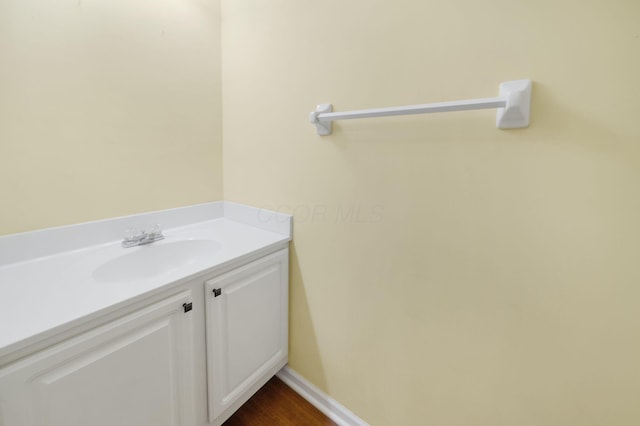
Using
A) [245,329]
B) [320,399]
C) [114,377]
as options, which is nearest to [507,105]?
[245,329]

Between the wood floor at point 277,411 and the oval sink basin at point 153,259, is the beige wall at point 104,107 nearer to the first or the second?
the oval sink basin at point 153,259

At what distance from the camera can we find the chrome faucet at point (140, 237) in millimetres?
1251

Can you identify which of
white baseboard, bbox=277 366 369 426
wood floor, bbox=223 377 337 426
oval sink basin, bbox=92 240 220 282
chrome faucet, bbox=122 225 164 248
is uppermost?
chrome faucet, bbox=122 225 164 248

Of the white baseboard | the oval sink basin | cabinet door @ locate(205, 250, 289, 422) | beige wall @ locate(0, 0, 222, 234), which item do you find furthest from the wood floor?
beige wall @ locate(0, 0, 222, 234)

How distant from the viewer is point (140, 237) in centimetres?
128

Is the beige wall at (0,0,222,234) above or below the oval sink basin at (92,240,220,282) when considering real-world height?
above

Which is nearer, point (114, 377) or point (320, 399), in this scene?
point (114, 377)

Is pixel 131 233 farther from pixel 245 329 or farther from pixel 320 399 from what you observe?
pixel 320 399

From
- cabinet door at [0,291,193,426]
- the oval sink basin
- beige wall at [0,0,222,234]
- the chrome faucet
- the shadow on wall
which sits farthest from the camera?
the shadow on wall

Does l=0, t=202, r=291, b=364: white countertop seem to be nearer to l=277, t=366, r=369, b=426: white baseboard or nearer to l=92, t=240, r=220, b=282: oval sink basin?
l=92, t=240, r=220, b=282: oval sink basin

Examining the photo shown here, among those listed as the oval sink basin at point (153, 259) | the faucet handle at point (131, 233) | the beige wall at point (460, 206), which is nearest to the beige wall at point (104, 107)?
the faucet handle at point (131, 233)

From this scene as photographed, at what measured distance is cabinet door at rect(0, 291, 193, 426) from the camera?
66cm

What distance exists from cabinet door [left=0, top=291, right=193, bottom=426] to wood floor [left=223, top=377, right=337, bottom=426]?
13.7 inches

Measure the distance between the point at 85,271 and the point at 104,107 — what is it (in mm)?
678
